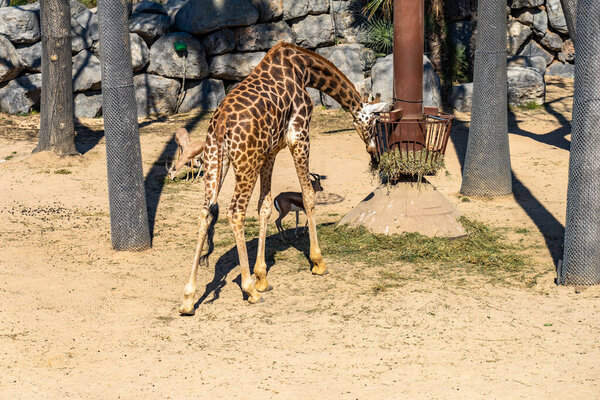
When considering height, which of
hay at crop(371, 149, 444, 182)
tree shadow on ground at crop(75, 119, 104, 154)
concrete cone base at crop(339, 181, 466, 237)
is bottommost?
concrete cone base at crop(339, 181, 466, 237)

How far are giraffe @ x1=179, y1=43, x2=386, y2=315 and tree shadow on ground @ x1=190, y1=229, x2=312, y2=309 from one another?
0.25 m

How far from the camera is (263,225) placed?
7391 millimetres

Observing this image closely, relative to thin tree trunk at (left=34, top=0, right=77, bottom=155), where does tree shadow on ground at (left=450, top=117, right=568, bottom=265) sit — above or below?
below

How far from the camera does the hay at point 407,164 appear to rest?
852 centimetres

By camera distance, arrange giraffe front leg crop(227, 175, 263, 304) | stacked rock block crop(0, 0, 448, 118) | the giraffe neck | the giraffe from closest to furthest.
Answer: the giraffe
giraffe front leg crop(227, 175, 263, 304)
the giraffe neck
stacked rock block crop(0, 0, 448, 118)

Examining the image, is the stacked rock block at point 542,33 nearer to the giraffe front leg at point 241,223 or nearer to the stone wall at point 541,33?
the stone wall at point 541,33

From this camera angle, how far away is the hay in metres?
8.52

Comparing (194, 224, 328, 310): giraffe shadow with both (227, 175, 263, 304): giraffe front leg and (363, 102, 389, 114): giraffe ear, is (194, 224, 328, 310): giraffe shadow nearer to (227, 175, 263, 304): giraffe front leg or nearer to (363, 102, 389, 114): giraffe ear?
(227, 175, 263, 304): giraffe front leg

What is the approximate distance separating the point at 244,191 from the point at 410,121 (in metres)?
2.55

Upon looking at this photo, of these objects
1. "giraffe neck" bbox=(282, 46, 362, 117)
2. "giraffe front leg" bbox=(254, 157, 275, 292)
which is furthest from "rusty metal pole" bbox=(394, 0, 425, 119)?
"giraffe front leg" bbox=(254, 157, 275, 292)

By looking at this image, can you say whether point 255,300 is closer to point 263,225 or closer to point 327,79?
point 263,225

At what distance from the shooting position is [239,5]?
16297 mm

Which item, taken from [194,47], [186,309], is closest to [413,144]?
[186,309]

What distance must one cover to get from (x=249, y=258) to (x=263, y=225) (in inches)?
35.0
